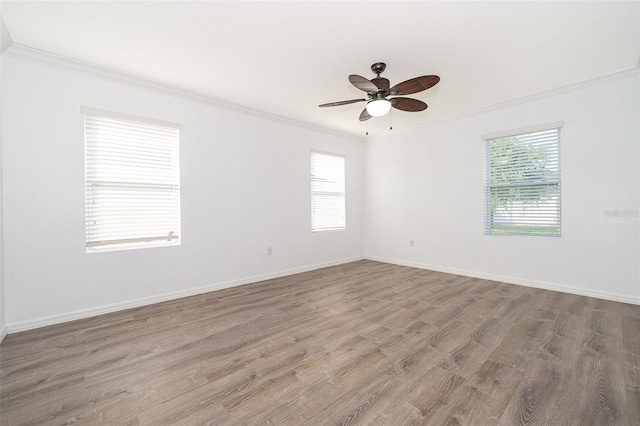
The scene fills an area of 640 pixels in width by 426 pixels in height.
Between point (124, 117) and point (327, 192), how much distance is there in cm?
346

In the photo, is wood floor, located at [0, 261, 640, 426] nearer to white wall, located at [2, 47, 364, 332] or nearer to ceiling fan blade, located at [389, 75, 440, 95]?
white wall, located at [2, 47, 364, 332]

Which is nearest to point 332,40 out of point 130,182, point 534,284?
point 130,182

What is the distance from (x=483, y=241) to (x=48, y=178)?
5.77 metres

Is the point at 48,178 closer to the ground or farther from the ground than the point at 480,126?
closer to the ground

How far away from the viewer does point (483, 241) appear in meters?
4.36

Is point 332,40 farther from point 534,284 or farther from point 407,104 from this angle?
point 534,284

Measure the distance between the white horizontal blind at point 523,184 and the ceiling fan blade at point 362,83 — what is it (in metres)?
2.77

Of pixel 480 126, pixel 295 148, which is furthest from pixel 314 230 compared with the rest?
pixel 480 126

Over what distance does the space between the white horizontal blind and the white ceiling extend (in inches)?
31.9

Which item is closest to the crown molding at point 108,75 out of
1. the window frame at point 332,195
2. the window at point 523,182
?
the window frame at point 332,195

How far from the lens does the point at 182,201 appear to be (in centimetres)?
358

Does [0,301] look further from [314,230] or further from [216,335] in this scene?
[314,230]

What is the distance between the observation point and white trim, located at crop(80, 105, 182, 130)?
9.60 ft

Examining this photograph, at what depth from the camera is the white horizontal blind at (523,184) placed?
3754 mm
